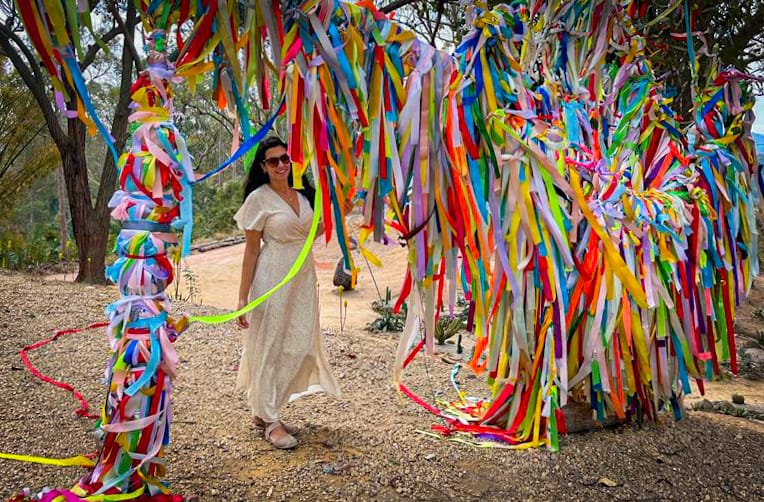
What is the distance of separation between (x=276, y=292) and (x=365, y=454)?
0.76m

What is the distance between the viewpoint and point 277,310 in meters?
2.72

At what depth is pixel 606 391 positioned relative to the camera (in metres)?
2.76

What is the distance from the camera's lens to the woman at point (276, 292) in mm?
2723

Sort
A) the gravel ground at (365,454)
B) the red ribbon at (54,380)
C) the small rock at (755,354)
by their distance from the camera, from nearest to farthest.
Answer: the gravel ground at (365,454) < the red ribbon at (54,380) < the small rock at (755,354)

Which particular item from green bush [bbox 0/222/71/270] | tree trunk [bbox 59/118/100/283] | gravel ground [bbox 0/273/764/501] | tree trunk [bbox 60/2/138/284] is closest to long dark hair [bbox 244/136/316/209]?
gravel ground [bbox 0/273/764/501]

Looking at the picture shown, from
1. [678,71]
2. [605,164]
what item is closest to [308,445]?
[605,164]

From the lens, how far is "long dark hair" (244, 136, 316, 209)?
272cm

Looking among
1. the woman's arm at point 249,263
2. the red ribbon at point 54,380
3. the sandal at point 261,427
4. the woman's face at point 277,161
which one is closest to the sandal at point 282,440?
the sandal at point 261,427

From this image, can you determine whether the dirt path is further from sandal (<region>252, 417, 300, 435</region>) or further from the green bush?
sandal (<region>252, 417, 300, 435</region>)

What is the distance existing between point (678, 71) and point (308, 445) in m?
3.59

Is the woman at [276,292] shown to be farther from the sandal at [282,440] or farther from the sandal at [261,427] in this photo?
the sandal at [261,427]

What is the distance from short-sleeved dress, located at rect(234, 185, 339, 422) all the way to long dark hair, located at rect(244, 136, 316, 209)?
0.05m

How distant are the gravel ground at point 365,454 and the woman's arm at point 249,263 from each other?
1.95ft

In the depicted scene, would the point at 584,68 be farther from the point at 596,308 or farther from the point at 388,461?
the point at 388,461
